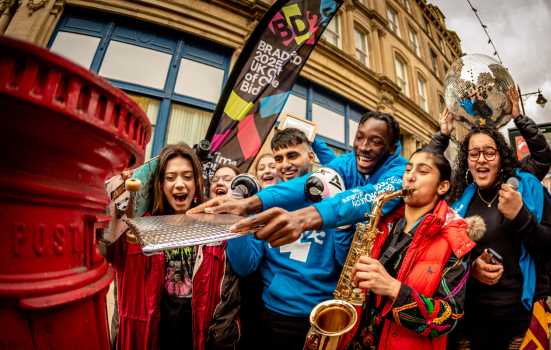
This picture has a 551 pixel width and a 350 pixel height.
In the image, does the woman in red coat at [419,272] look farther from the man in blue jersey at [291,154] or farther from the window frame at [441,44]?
the window frame at [441,44]

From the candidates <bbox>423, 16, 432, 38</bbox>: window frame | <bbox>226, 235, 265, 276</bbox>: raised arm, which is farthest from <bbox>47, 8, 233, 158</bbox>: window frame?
<bbox>423, 16, 432, 38</bbox>: window frame

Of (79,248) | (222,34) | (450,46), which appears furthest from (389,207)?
(450,46)

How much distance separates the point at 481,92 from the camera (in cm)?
255

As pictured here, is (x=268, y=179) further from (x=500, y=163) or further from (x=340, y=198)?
(x=500, y=163)

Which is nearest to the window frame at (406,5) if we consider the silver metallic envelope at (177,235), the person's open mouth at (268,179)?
the person's open mouth at (268,179)

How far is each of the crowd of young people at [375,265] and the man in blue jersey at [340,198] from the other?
1 cm

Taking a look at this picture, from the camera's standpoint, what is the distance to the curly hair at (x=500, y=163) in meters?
2.15

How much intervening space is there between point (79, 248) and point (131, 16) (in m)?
7.69

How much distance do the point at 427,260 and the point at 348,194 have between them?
67cm

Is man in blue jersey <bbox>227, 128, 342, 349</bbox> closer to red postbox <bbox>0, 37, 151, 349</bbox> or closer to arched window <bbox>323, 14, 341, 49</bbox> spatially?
red postbox <bbox>0, 37, 151, 349</bbox>

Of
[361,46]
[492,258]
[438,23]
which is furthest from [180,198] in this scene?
[438,23]

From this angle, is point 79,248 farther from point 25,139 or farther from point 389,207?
point 389,207

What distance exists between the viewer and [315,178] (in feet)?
5.50

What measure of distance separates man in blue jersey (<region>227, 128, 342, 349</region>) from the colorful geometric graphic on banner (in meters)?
2.11
